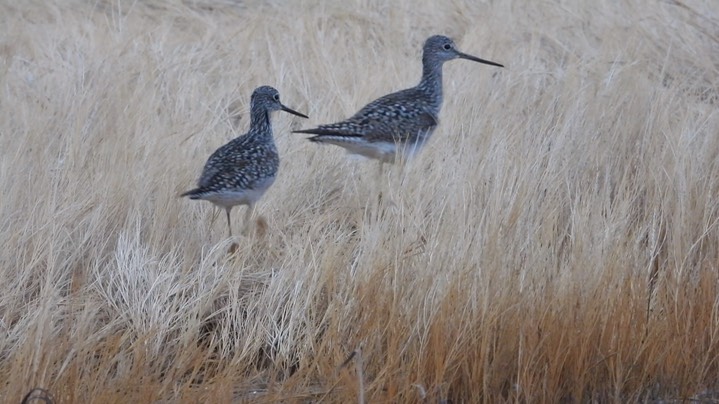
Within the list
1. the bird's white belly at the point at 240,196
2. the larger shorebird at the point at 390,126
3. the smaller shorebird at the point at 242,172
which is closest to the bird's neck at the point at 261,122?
the smaller shorebird at the point at 242,172

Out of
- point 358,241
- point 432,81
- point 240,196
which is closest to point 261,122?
point 240,196

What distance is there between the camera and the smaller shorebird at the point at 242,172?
231 inches

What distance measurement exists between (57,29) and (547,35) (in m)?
3.33

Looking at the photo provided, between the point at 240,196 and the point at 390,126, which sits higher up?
the point at 390,126

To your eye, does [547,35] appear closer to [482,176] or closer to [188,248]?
[482,176]

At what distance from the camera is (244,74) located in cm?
818

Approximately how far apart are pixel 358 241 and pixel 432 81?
178 centimetres

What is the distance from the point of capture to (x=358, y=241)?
591cm

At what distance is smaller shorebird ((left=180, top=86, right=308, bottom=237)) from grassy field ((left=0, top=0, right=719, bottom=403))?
0.21 meters

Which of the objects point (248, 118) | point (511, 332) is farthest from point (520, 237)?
point (248, 118)

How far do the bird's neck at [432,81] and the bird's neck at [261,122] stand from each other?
103 cm

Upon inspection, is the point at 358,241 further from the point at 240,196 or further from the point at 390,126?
the point at 390,126

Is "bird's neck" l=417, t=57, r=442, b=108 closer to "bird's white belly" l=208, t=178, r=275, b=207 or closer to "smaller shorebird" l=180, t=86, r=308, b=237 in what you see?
"smaller shorebird" l=180, t=86, r=308, b=237

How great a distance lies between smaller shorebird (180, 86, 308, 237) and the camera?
587 cm
